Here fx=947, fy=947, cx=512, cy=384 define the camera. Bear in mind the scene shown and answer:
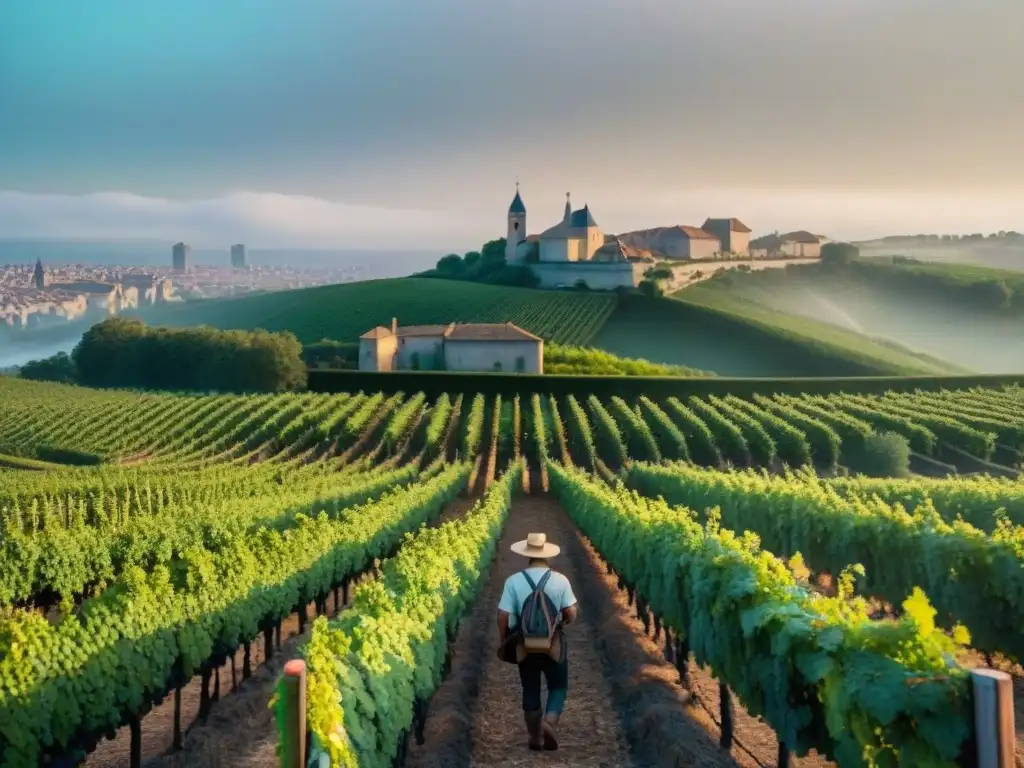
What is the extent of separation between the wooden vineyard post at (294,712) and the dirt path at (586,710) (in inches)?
116

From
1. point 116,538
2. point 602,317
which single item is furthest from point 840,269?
point 116,538

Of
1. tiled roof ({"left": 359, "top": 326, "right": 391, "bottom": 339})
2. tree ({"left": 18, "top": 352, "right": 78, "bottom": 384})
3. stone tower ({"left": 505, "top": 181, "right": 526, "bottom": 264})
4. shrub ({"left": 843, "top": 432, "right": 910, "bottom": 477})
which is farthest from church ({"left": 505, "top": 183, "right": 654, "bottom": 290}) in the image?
shrub ({"left": 843, "top": 432, "right": 910, "bottom": 477})

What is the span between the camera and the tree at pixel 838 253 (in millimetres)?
114469

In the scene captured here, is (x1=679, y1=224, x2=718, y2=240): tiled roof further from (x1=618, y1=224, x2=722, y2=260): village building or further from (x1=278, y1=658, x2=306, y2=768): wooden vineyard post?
(x1=278, y1=658, x2=306, y2=768): wooden vineyard post

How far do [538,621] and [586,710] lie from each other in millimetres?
2403

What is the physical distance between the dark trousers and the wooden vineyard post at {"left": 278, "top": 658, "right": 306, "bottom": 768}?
266 centimetres

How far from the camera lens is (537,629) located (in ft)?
25.0

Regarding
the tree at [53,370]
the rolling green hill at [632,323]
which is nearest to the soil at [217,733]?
the rolling green hill at [632,323]

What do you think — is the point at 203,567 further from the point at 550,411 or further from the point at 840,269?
the point at 840,269

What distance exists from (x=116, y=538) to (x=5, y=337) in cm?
14808

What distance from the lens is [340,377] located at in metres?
56.3

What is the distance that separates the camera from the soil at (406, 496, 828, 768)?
26.8 ft

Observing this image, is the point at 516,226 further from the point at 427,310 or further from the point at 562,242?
the point at 427,310

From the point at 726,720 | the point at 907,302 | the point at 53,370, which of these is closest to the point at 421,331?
the point at 53,370
